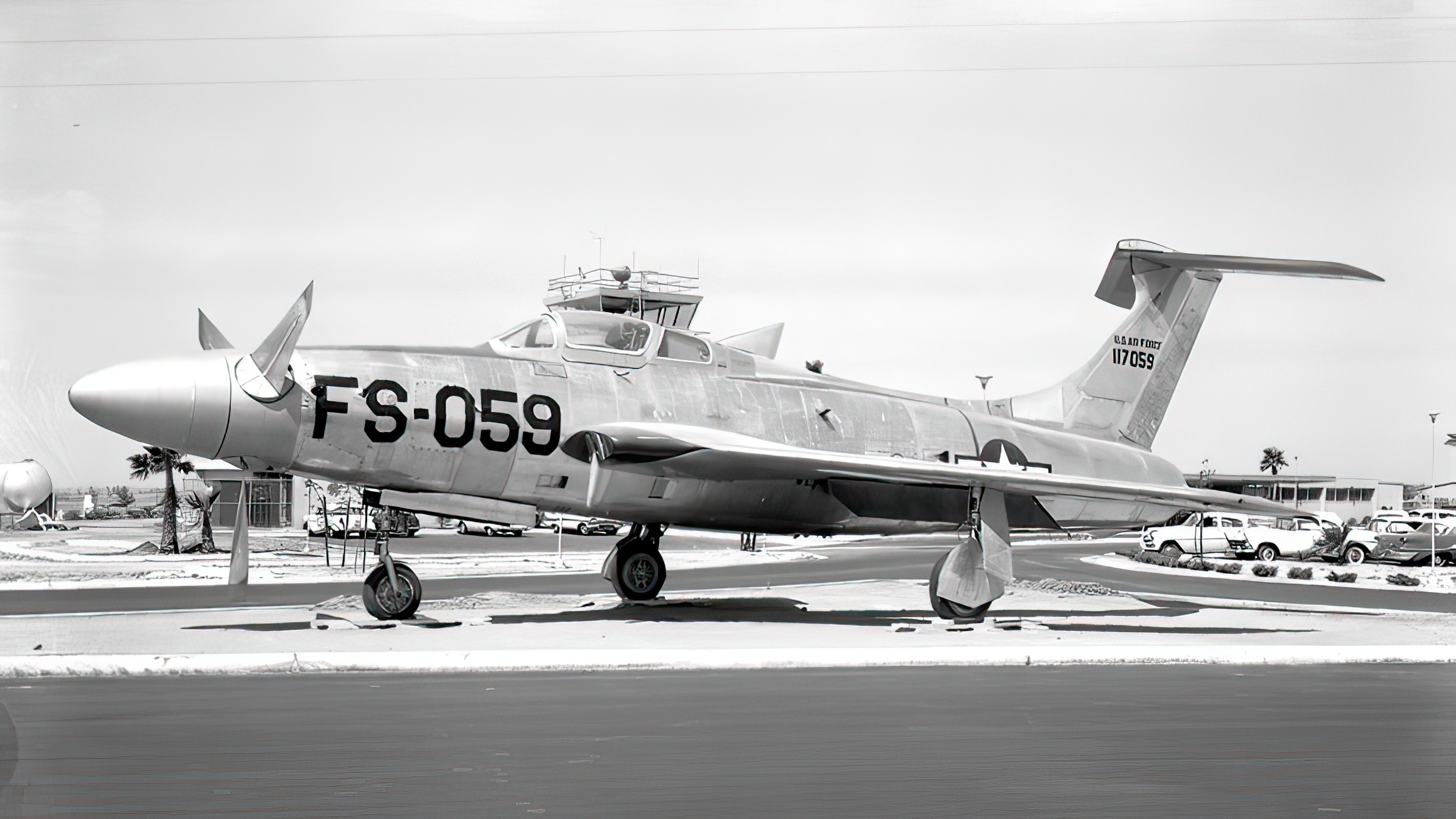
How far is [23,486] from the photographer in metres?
8.70

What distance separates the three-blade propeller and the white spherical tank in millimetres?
3210

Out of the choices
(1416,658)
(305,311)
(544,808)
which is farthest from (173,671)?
(1416,658)

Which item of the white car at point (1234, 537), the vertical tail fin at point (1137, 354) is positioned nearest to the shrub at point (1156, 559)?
the white car at point (1234, 537)

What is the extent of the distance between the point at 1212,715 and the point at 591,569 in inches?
921

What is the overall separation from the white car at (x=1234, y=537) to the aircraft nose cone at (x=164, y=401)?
101 feet

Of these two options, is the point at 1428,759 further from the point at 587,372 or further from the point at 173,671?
the point at 587,372

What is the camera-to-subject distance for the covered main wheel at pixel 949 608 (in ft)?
48.7

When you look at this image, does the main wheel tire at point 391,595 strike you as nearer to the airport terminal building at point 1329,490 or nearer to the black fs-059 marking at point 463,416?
the black fs-059 marking at point 463,416

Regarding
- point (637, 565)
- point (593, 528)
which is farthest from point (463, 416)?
point (593, 528)

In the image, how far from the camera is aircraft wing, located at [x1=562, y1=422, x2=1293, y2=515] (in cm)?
1413

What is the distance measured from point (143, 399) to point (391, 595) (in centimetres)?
381

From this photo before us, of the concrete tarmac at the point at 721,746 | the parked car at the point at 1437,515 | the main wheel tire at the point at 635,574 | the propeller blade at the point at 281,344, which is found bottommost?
the parked car at the point at 1437,515

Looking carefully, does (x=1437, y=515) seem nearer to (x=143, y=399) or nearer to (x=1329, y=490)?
(x=143, y=399)

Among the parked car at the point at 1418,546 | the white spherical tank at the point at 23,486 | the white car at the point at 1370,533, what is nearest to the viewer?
the white spherical tank at the point at 23,486
